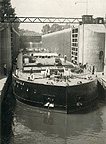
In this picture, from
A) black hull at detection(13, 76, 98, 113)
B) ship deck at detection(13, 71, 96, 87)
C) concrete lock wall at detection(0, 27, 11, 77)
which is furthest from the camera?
concrete lock wall at detection(0, 27, 11, 77)

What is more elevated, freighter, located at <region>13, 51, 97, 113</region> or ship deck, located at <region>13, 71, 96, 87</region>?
ship deck, located at <region>13, 71, 96, 87</region>

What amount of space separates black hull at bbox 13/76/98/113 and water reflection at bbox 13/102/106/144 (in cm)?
60

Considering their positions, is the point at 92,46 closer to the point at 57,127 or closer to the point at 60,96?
the point at 60,96

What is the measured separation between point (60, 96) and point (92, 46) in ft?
49.8

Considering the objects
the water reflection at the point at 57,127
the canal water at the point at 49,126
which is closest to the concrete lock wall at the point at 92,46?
the canal water at the point at 49,126

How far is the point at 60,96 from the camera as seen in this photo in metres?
16.4

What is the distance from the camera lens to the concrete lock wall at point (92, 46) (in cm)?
2932

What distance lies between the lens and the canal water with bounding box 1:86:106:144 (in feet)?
41.9

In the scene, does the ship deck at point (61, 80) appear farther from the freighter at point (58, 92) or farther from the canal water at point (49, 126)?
the canal water at point (49, 126)

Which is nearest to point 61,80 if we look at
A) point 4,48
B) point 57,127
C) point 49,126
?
point 49,126

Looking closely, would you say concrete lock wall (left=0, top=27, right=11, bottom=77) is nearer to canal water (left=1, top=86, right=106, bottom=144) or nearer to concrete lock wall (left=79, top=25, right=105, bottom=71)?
canal water (left=1, top=86, right=106, bottom=144)

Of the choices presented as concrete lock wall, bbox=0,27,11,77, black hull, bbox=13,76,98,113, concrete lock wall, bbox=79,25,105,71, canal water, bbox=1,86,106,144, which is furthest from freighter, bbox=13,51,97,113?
concrete lock wall, bbox=79,25,105,71

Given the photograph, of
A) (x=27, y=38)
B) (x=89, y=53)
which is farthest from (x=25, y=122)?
(x=27, y=38)

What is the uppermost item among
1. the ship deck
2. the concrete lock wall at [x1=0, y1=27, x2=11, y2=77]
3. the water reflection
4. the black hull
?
the concrete lock wall at [x1=0, y1=27, x2=11, y2=77]
